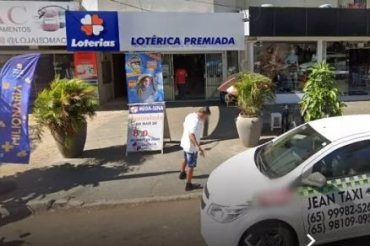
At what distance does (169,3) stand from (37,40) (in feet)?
18.2

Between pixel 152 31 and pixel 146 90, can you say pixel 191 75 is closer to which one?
pixel 152 31

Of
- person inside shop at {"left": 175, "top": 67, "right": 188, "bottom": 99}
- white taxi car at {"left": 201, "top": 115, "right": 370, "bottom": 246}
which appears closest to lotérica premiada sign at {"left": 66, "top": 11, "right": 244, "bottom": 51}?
person inside shop at {"left": 175, "top": 67, "right": 188, "bottom": 99}

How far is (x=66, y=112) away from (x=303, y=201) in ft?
19.3

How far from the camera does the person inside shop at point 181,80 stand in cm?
1788

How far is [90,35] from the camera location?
1473 cm

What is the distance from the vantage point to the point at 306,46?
697 inches

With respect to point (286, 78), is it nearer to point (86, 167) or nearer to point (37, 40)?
point (37, 40)

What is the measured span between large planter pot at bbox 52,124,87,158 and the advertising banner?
24.3 ft

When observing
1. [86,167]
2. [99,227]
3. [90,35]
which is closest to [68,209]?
[99,227]

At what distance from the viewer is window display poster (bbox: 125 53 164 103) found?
36.8ft

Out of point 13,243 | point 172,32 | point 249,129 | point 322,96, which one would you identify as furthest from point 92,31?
point 13,243

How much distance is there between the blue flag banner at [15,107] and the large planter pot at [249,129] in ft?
15.8

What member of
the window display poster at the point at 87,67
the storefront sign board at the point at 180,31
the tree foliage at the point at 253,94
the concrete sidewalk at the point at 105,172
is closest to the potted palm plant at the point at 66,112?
the concrete sidewalk at the point at 105,172

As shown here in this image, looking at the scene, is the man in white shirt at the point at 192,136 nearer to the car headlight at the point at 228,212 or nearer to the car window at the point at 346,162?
the car headlight at the point at 228,212
